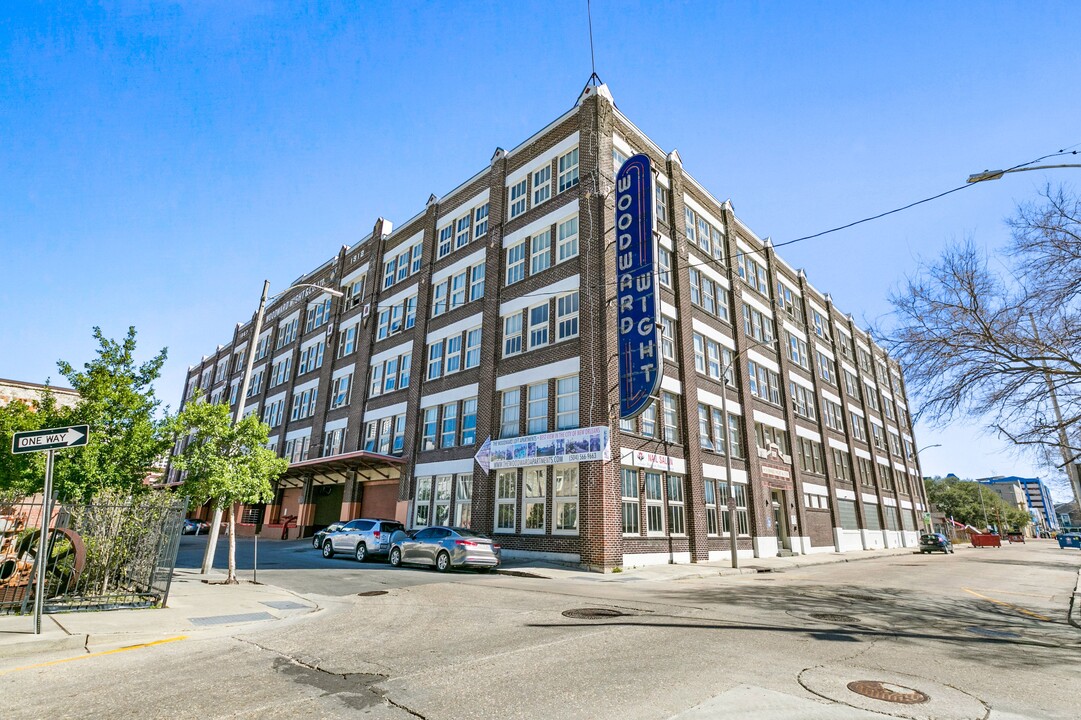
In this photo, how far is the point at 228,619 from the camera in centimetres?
895

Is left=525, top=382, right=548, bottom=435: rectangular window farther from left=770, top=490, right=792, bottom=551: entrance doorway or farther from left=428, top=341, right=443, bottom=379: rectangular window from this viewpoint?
left=770, top=490, right=792, bottom=551: entrance doorway

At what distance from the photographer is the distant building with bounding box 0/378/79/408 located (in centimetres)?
1938

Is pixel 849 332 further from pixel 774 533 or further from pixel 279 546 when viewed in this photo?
pixel 279 546

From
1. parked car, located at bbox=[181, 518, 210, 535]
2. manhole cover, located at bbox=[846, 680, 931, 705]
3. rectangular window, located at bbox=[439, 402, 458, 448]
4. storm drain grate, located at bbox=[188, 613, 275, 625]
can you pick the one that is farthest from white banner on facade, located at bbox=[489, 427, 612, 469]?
parked car, located at bbox=[181, 518, 210, 535]

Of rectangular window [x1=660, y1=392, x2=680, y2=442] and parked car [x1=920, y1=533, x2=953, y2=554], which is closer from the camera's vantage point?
rectangular window [x1=660, y1=392, x2=680, y2=442]

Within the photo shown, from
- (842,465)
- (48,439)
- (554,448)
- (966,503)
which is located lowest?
(48,439)

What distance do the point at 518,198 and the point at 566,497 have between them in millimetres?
14554

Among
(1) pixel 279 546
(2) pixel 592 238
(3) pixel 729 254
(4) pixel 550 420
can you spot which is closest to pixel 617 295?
(2) pixel 592 238

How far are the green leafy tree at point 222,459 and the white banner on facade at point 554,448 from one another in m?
9.29

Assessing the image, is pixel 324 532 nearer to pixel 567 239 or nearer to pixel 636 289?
pixel 567 239

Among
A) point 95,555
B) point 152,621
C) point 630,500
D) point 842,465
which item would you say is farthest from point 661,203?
point 152,621

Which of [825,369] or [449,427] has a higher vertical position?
[825,369]

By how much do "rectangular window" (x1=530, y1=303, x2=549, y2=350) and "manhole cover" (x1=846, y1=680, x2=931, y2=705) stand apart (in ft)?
59.1

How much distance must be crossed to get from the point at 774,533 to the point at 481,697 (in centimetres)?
2647
